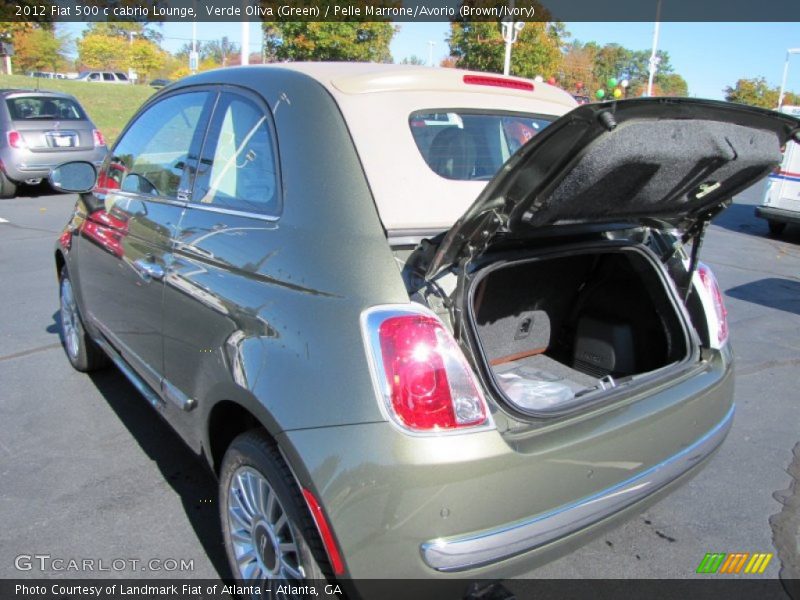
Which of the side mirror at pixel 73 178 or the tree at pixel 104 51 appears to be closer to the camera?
the side mirror at pixel 73 178

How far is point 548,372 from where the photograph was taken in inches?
125

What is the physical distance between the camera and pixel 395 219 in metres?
2.05

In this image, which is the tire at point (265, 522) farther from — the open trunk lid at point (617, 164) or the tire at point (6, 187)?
the tire at point (6, 187)

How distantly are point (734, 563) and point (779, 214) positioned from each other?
28.9 ft

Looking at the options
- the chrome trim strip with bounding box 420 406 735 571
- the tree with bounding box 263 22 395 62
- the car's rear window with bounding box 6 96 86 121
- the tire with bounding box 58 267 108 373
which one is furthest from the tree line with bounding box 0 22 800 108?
the car's rear window with bounding box 6 96 86 121

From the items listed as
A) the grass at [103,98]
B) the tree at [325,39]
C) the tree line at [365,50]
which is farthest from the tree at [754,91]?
the grass at [103,98]

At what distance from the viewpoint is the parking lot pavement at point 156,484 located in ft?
8.94

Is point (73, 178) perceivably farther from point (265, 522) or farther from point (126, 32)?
point (126, 32)

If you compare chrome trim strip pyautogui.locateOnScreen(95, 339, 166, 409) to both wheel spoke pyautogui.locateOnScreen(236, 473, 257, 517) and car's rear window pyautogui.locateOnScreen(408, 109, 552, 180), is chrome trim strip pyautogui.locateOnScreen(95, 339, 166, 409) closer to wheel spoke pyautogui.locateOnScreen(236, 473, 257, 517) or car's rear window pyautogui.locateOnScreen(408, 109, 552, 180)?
wheel spoke pyautogui.locateOnScreen(236, 473, 257, 517)

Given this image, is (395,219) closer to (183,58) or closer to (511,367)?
(511,367)

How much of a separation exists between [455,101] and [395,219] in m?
0.74

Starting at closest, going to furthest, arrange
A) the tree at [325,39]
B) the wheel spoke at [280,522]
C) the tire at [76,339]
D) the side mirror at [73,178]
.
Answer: the wheel spoke at [280,522] → the side mirror at [73,178] → the tire at [76,339] → the tree at [325,39]

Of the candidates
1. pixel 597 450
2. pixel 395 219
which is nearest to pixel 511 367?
pixel 597 450

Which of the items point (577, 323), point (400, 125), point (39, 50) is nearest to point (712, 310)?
point (577, 323)
